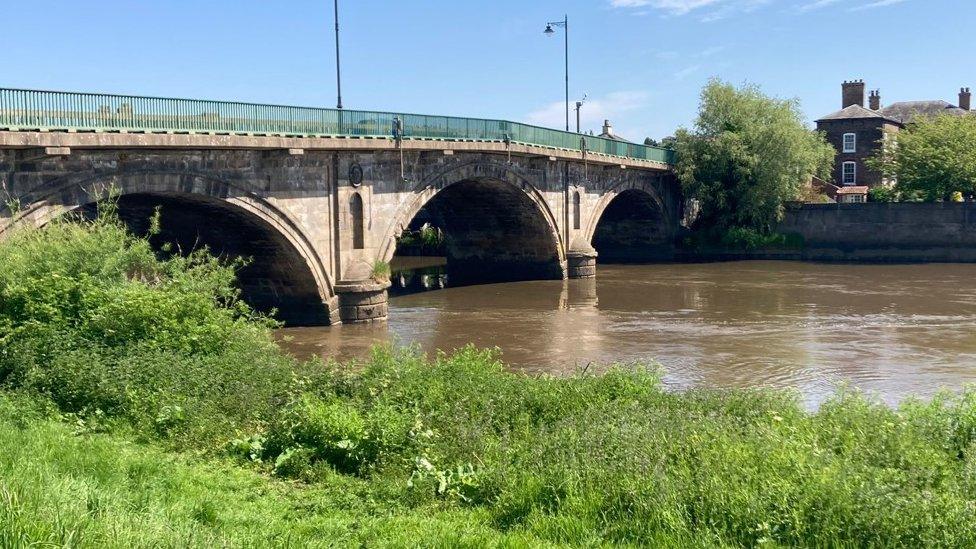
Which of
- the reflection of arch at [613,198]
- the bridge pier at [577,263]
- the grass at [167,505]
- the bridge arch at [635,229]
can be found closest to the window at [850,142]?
the bridge arch at [635,229]

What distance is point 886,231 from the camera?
5094cm

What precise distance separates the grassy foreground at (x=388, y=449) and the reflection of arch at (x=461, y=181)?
47.5 feet

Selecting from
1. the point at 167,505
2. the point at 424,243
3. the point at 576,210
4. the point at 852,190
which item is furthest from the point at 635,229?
the point at 167,505

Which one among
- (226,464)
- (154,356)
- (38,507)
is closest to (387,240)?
(154,356)

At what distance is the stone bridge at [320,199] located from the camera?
A: 19531 mm

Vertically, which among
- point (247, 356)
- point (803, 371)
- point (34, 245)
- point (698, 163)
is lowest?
point (803, 371)

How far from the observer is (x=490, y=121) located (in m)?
35.2

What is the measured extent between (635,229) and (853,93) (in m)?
25.5

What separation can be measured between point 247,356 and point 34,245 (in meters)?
4.37

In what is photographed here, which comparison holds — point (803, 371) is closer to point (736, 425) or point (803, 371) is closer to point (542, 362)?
point (542, 362)

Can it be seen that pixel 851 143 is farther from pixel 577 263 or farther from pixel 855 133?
pixel 577 263

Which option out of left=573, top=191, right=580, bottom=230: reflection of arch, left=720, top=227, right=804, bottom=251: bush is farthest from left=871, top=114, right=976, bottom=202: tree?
left=573, top=191, right=580, bottom=230: reflection of arch

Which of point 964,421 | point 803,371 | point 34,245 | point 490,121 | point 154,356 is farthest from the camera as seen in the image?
point 490,121

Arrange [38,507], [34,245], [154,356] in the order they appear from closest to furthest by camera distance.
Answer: [38,507] < [154,356] < [34,245]
